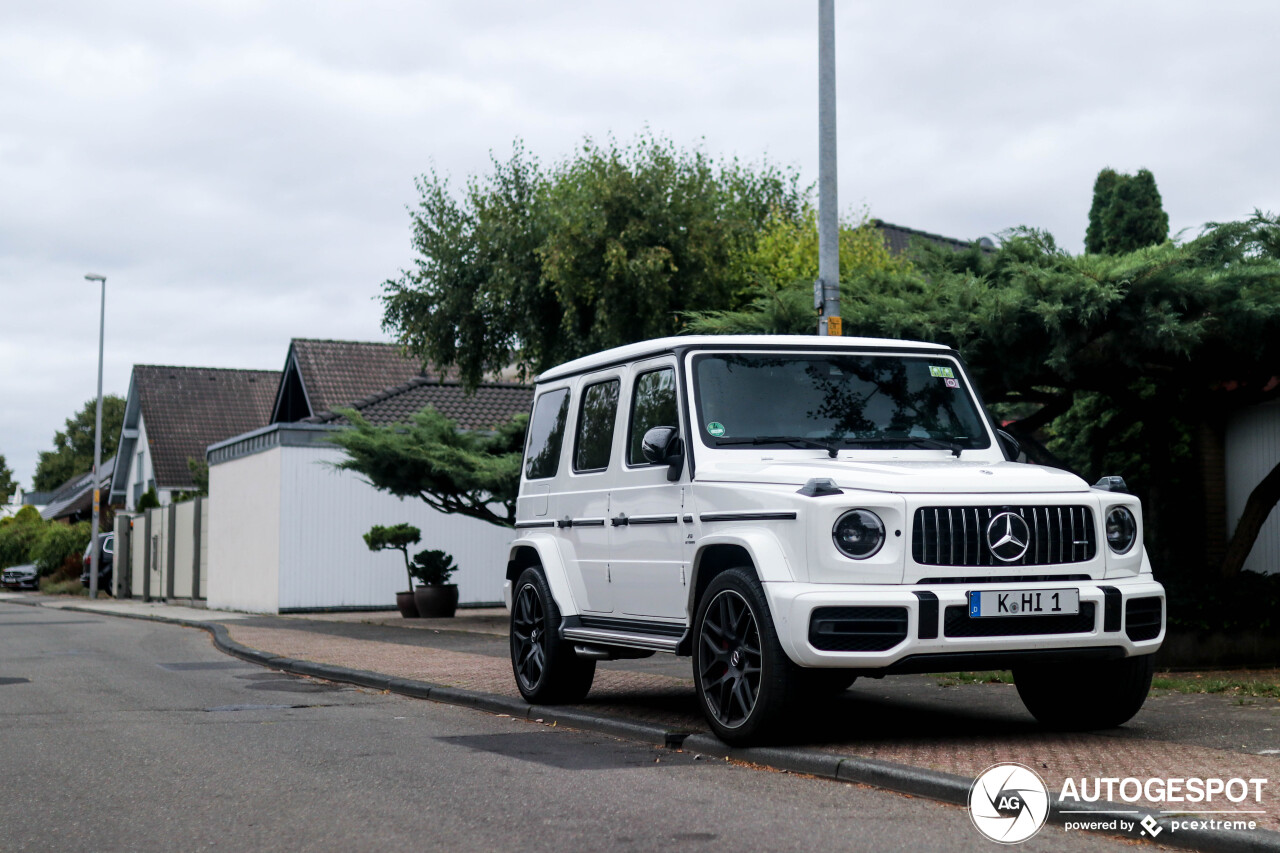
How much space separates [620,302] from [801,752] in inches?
700

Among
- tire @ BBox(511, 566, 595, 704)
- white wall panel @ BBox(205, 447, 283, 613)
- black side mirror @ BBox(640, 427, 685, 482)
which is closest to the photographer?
black side mirror @ BBox(640, 427, 685, 482)

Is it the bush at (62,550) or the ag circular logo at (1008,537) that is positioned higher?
the bush at (62,550)

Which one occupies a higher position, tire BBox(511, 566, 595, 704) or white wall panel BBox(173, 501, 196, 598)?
white wall panel BBox(173, 501, 196, 598)

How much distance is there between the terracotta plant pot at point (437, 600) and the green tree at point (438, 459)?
241cm

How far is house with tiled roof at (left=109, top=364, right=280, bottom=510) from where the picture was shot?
174ft

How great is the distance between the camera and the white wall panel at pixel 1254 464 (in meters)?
14.6

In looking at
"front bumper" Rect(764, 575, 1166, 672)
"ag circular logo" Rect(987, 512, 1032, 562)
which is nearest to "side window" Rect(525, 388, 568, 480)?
"front bumper" Rect(764, 575, 1166, 672)

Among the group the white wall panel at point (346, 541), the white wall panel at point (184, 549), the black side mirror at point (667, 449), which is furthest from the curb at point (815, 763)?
the white wall panel at point (184, 549)

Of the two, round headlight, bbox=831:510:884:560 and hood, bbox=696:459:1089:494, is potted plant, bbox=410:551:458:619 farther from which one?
round headlight, bbox=831:510:884:560

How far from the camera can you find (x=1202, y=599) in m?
13.1

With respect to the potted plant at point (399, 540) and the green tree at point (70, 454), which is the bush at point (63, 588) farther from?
the green tree at point (70, 454)

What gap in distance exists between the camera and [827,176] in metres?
13.5

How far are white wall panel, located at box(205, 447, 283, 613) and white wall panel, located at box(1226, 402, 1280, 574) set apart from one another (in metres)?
18.3

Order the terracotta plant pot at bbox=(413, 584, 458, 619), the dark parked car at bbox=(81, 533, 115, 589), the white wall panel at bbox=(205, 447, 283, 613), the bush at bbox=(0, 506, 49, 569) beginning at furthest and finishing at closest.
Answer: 1. the bush at bbox=(0, 506, 49, 569)
2. the dark parked car at bbox=(81, 533, 115, 589)
3. the white wall panel at bbox=(205, 447, 283, 613)
4. the terracotta plant pot at bbox=(413, 584, 458, 619)
